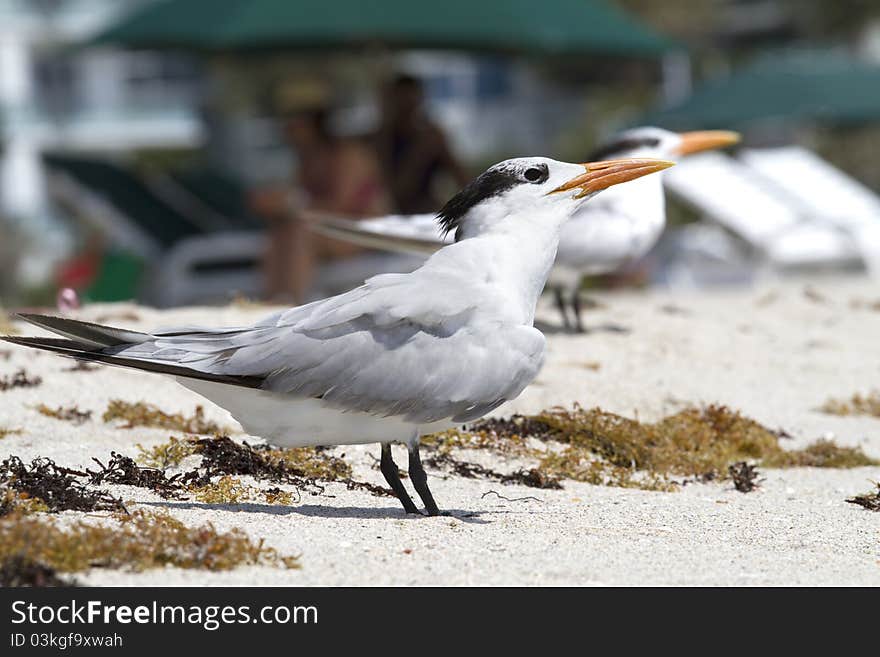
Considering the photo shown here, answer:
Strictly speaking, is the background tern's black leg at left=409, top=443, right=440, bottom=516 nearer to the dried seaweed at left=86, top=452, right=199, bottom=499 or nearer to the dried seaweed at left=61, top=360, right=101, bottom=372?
the dried seaweed at left=86, top=452, right=199, bottom=499

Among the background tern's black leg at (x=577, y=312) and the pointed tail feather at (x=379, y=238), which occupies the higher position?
the pointed tail feather at (x=379, y=238)

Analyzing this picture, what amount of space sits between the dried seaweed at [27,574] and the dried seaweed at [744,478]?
253cm

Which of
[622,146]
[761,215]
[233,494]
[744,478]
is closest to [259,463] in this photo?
[233,494]

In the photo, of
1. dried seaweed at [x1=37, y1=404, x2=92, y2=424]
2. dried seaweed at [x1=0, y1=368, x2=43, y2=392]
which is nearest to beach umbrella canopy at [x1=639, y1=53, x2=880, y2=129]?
dried seaweed at [x1=0, y1=368, x2=43, y2=392]

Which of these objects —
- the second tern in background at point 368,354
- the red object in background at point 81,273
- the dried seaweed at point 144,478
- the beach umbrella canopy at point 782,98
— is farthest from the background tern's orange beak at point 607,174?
the beach umbrella canopy at point 782,98

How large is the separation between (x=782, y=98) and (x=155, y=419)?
482 inches

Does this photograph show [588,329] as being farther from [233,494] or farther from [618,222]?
[233,494]

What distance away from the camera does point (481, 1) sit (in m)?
10.1

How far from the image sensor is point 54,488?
13.1ft

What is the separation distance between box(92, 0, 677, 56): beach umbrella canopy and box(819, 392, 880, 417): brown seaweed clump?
423 cm

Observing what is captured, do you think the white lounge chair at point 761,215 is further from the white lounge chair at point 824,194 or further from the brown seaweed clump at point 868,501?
the brown seaweed clump at point 868,501

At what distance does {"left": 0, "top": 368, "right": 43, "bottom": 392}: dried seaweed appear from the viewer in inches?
219

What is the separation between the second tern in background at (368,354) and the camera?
3799 mm
